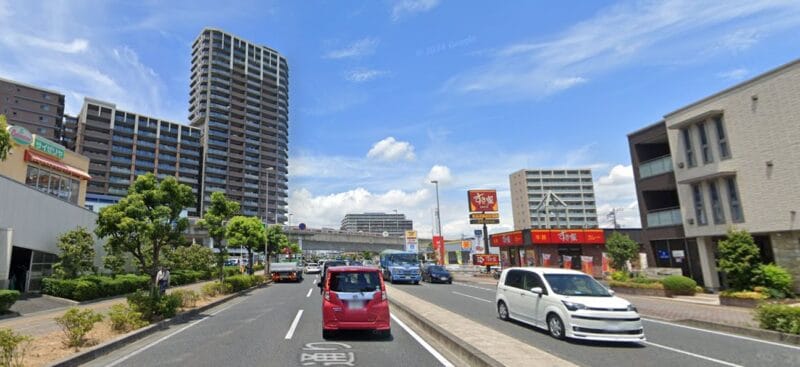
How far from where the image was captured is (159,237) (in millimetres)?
14414

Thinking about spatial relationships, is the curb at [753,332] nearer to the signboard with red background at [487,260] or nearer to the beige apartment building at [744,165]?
the beige apartment building at [744,165]

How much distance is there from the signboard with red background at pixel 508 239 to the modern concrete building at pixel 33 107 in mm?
91578

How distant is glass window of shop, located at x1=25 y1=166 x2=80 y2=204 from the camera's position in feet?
84.5

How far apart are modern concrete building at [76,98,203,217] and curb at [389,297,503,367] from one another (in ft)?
302

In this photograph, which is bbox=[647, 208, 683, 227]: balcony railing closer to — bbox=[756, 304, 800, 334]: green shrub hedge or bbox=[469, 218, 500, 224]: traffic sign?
bbox=[756, 304, 800, 334]: green shrub hedge

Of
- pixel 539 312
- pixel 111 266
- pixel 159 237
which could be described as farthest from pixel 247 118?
pixel 539 312

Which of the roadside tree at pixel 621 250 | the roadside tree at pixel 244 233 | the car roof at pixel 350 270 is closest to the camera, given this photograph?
the car roof at pixel 350 270

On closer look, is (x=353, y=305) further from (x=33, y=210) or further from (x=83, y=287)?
(x=33, y=210)

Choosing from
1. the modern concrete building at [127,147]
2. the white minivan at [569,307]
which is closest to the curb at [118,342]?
the white minivan at [569,307]

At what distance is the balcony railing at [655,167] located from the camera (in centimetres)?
2669

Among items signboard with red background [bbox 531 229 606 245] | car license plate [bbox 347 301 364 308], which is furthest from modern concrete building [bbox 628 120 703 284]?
car license plate [bbox 347 301 364 308]

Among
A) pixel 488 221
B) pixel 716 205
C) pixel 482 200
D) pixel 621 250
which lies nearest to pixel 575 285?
pixel 716 205

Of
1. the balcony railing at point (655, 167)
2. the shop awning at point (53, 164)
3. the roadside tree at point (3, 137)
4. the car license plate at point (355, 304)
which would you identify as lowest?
the car license plate at point (355, 304)

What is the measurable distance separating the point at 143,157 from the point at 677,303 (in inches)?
4238
